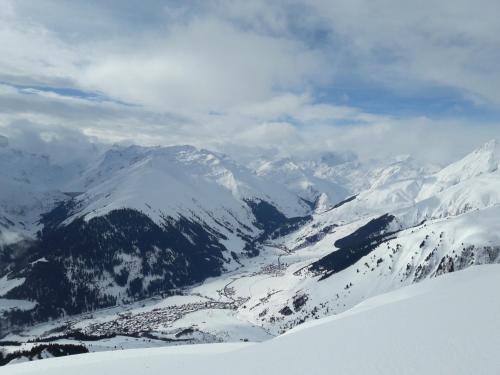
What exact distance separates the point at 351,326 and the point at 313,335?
Result: 354 centimetres

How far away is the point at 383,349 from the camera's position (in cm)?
3178

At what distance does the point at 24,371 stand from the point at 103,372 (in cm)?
1031

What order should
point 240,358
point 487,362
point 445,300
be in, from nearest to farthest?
→ 1. point 487,362
2. point 240,358
3. point 445,300

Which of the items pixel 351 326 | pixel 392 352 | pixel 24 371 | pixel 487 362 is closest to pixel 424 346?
pixel 392 352

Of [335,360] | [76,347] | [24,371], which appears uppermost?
[335,360]

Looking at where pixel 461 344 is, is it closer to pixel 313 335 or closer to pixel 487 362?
pixel 487 362

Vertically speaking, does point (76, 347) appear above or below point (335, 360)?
below

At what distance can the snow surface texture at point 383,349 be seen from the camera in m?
28.3

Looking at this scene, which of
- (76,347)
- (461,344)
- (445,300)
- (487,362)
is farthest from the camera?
(76,347)

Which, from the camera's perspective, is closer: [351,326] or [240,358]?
[240,358]

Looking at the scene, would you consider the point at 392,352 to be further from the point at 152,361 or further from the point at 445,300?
the point at 152,361

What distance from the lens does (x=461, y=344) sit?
30.1 metres

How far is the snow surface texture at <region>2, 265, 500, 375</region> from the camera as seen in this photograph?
28328mm

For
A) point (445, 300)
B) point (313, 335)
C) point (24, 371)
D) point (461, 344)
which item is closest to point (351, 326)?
point (313, 335)
